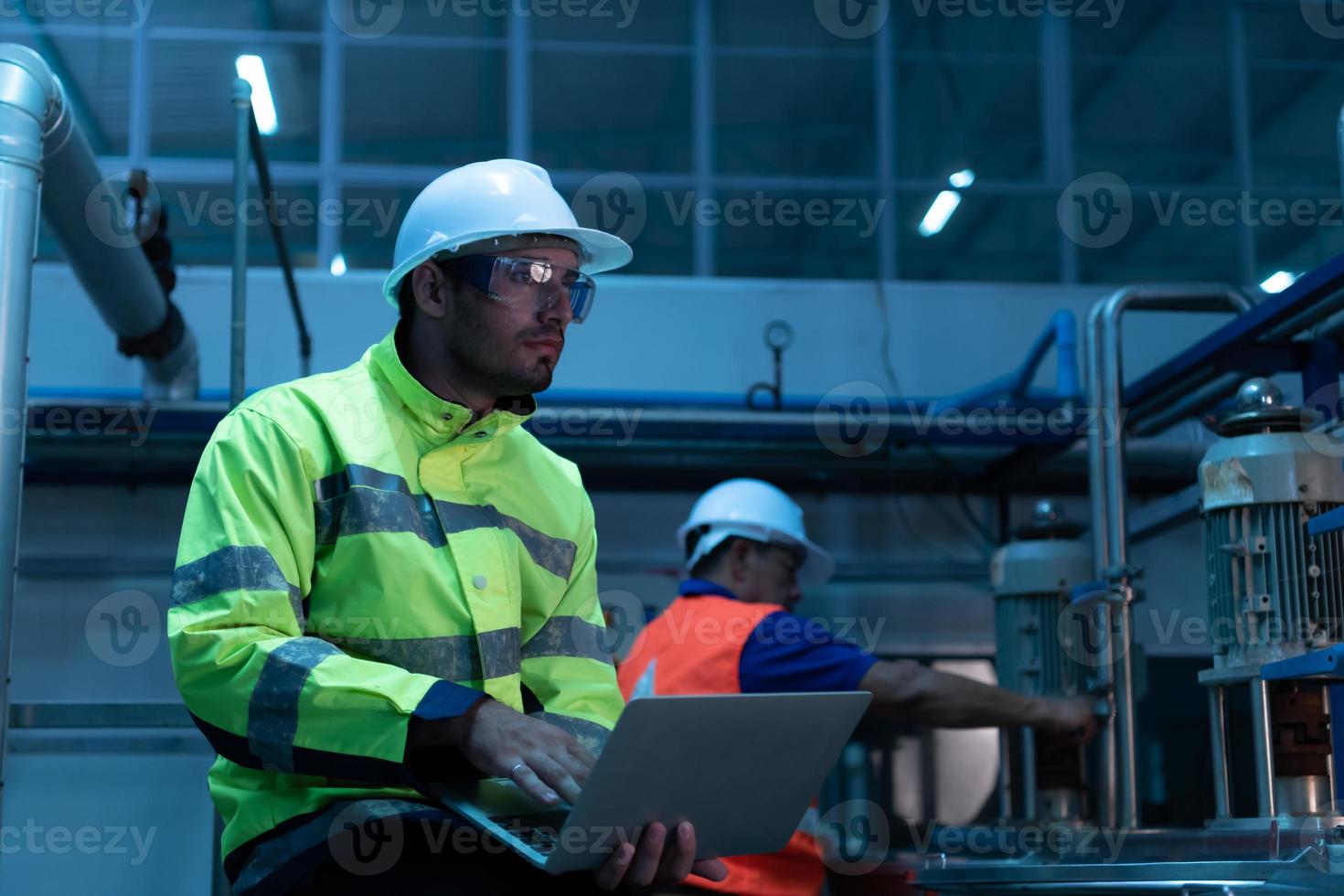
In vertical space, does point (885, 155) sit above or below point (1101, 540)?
above

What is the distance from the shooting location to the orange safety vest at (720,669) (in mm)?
3252

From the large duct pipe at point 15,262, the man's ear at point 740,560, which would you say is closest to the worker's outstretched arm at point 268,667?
the large duct pipe at point 15,262

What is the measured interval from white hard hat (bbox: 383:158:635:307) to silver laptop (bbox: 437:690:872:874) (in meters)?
0.81

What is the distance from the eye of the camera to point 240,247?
3.39 meters

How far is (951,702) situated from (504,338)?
185cm

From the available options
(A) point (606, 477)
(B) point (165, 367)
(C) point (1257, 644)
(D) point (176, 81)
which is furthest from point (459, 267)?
(D) point (176, 81)

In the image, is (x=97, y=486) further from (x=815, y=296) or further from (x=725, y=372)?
(x=815, y=296)

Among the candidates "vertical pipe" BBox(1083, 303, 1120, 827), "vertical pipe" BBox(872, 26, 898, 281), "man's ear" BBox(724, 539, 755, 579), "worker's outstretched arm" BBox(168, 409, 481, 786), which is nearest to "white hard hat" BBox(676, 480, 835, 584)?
"man's ear" BBox(724, 539, 755, 579)

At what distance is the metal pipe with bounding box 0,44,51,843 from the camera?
2555 mm

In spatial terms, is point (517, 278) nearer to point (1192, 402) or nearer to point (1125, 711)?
point (1125, 711)

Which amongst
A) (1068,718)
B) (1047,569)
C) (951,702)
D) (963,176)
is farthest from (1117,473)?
(963,176)

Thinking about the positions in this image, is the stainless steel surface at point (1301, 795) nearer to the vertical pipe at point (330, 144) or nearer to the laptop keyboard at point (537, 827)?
the laptop keyboard at point (537, 827)

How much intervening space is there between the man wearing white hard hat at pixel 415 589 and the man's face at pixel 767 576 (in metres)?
1.75

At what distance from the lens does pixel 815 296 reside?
17.8ft
